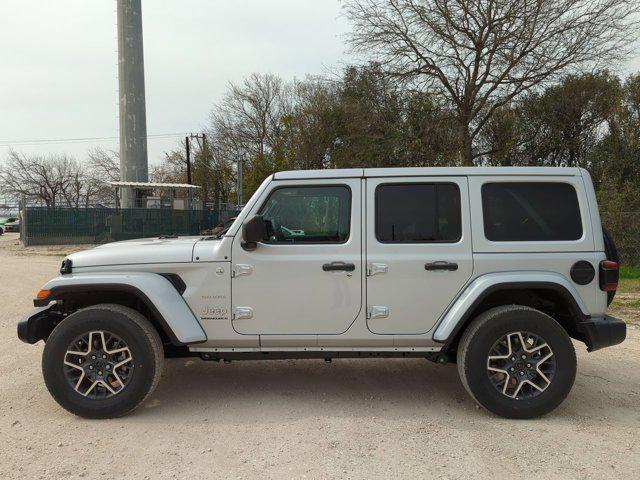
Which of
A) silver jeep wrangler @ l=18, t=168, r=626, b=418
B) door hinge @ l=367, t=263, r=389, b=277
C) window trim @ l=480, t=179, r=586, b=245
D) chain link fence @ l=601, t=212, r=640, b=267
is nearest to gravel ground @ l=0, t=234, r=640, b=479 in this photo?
silver jeep wrangler @ l=18, t=168, r=626, b=418

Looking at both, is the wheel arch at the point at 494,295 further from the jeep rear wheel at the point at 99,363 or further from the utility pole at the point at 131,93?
the utility pole at the point at 131,93

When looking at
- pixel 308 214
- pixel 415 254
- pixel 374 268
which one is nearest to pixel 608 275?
pixel 415 254

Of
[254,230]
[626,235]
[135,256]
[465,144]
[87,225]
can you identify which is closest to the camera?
[254,230]

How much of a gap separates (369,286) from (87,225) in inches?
839

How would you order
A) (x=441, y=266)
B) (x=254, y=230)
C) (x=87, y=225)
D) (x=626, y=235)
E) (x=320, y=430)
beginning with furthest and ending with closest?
(x=87, y=225) < (x=626, y=235) < (x=441, y=266) < (x=254, y=230) < (x=320, y=430)

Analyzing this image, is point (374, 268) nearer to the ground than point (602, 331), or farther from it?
farther from it

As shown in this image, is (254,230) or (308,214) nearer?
(254,230)

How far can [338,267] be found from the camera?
399 cm

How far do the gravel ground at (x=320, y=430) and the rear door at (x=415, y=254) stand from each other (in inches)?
32.1

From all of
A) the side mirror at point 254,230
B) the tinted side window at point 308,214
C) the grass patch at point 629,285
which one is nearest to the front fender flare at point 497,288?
the tinted side window at point 308,214

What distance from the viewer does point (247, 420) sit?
12.9ft

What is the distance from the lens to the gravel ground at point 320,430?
3.20 metres

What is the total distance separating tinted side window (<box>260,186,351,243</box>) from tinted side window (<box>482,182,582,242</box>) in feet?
3.85

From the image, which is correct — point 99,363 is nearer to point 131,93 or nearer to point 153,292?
point 153,292
